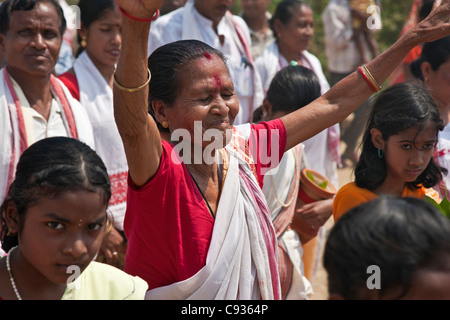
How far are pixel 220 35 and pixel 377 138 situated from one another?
260cm

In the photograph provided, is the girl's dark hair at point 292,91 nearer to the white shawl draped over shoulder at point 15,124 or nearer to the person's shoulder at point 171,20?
the white shawl draped over shoulder at point 15,124

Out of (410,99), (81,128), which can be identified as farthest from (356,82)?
(81,128)

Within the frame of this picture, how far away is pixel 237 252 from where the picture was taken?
2.58 m

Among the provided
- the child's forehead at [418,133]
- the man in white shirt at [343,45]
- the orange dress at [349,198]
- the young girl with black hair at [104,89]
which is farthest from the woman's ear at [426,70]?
the man in white shirt at [343,45]

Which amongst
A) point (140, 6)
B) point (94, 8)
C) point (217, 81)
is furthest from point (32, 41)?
point (140, 6)

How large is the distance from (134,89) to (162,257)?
65 cm

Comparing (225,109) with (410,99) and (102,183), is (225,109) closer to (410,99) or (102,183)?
(102,183)

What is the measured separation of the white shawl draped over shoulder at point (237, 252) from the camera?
2.50 meters

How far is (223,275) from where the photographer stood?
254 cm

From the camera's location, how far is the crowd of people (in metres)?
1.87

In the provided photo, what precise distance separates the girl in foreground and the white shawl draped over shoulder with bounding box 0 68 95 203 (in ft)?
4.56

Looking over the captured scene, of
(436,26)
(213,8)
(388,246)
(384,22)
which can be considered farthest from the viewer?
(384,22)

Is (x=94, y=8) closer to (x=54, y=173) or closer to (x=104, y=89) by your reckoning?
(x=104, y=89)

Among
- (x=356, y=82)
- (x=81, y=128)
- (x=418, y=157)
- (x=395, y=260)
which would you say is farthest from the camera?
(x=81, y=128)
